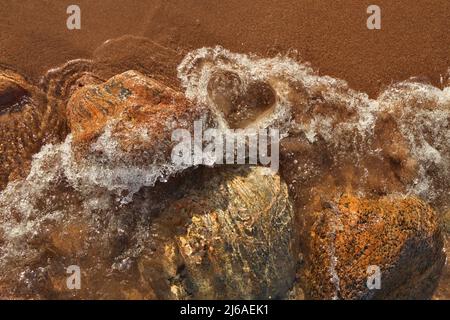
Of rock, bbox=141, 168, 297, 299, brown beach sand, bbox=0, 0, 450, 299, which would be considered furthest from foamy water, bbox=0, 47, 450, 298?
rock, bbox=141, 168, 297, 299

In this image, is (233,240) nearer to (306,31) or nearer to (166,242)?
(166,242)

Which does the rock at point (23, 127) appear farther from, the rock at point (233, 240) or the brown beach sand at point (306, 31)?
the rock at point (233, 240)

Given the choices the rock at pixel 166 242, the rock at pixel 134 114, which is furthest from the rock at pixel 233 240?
the rock at pixel 134 114

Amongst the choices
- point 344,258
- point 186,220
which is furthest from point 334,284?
point 186,220

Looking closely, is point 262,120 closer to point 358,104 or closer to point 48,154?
point 358,104

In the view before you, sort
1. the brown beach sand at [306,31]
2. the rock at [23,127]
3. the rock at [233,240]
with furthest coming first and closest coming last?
the brown beach sand at [306,31]
the rock at [23,127]
the rock at [233,240]

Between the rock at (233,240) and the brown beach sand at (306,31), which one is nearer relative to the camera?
the rock at (233,240)
